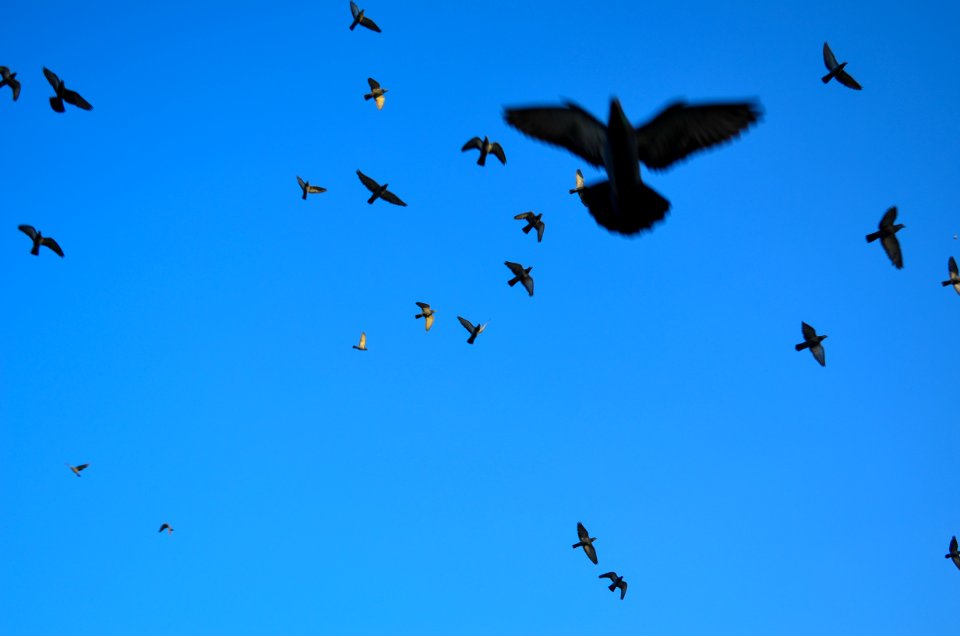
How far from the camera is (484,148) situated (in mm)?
18953

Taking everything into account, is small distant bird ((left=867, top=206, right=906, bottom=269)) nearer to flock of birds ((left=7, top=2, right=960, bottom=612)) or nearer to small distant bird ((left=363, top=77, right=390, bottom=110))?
flock of birds ((left=7, top=2, right=960, bottom=612))

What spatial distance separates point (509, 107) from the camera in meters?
15.5

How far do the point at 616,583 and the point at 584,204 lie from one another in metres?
13.0

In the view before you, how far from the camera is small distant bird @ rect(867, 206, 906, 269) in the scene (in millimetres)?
17281

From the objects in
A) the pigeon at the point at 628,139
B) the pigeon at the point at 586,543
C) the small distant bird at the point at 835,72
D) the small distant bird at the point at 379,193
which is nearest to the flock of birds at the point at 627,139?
the pigeon at the point at 628,139

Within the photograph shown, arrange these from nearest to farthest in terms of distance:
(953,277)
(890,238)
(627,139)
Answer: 1. (627,139)
2. (890,238)
3. (953,277)

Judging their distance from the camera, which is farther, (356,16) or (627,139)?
(356,16)

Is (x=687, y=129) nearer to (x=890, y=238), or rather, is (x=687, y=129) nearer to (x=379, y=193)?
(x=890, y=238)

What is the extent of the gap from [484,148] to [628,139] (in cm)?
475

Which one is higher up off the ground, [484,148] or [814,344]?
[484,148]

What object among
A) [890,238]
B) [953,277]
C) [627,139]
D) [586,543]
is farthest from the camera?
[586,543]

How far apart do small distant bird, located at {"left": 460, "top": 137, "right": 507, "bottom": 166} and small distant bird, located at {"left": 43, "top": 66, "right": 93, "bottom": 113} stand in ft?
26.5

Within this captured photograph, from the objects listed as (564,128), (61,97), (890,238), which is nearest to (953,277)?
(890,238)

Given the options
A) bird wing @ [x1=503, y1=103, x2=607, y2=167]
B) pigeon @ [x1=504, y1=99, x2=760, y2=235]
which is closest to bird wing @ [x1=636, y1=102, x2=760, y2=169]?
pigeon @ [x1=504, y1=99, x2=760, y2=235]
